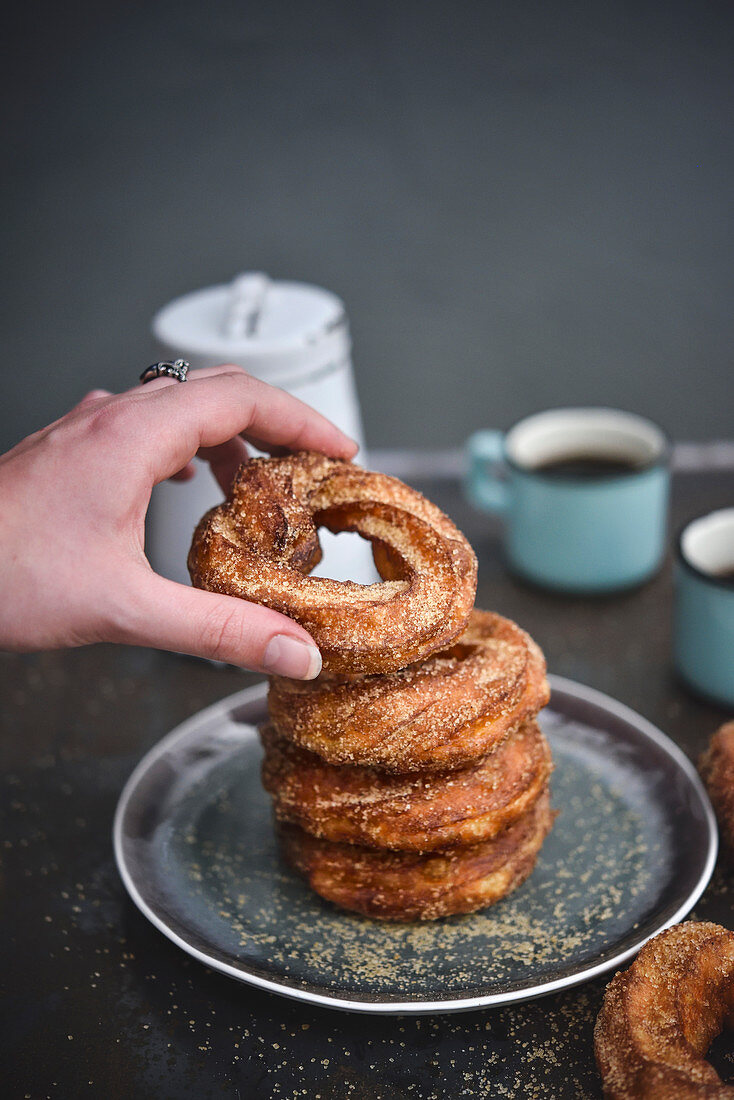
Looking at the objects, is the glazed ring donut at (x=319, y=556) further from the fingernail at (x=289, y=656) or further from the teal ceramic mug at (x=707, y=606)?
the teal ceramic mug at (x=707, y=606)

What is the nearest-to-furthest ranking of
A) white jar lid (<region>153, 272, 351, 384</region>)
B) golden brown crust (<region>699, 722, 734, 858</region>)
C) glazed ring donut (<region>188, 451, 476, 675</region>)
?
glazed ring donut (<region>188, 451, 476, 675</region>), golden brown crust (<region>699, 722, 734, 858</region>), white jar lid (<region>153, 272, 351, 384</region>)

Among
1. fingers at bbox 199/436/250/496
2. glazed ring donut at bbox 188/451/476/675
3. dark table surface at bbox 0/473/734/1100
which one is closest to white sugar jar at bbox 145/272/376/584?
fingers at bbox 199/436/250/496

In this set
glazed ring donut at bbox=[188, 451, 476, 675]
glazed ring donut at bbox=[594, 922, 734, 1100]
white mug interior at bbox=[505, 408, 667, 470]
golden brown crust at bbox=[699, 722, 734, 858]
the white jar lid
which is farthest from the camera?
white mug interior at bbox=[505, 408, 667, 470]

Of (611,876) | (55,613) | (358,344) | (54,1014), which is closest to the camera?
(55,613)

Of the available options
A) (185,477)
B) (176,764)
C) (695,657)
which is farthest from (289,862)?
(695,657)

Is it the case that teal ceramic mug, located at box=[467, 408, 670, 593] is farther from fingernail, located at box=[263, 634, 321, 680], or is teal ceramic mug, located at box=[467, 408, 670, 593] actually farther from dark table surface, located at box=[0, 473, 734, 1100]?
fingernail, located at box=[263, 634, 321, 680]

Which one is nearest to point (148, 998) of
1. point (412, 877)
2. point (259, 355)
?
point (412, 877)

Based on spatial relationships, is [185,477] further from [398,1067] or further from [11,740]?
[398,1067]
